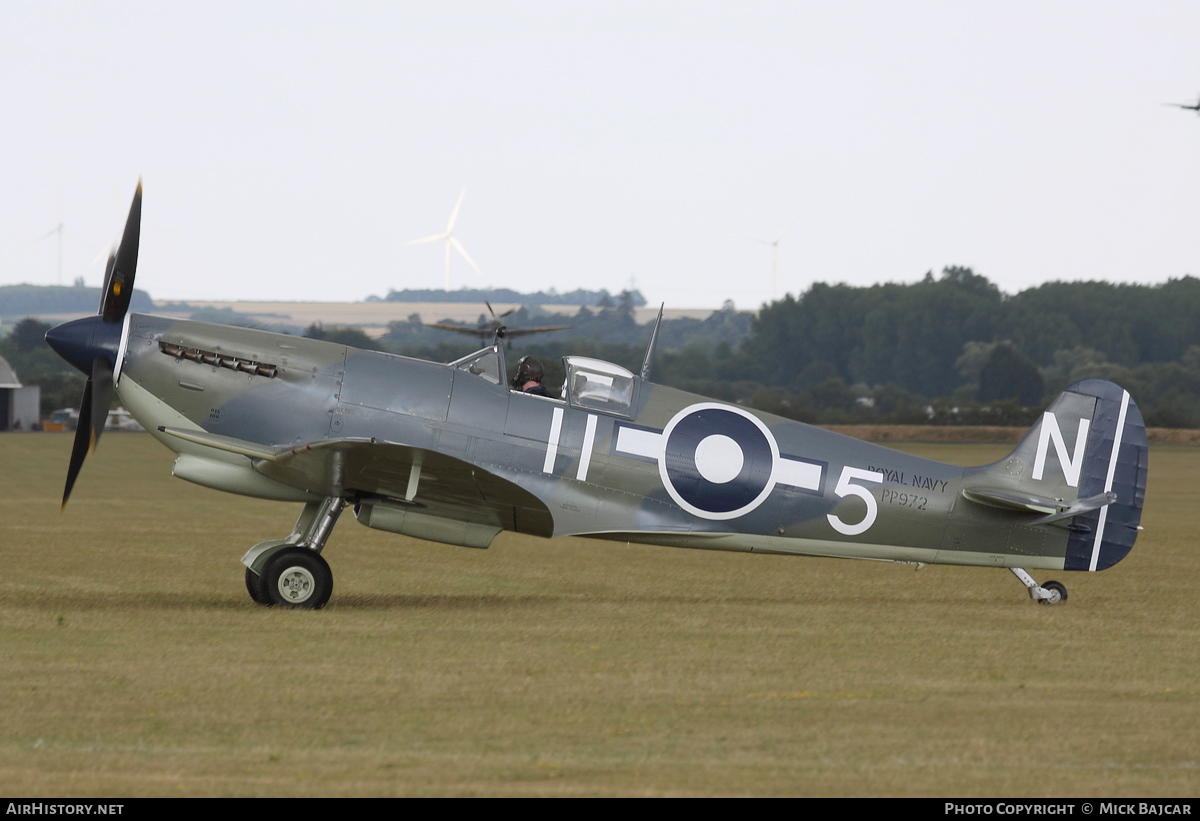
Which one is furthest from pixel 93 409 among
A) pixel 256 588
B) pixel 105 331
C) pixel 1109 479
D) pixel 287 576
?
pixel 1109 479

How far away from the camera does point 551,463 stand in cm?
1009

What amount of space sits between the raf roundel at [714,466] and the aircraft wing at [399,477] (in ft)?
3.56

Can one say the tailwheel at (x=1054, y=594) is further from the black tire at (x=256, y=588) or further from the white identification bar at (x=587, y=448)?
the black tire at (x=256, y=588)

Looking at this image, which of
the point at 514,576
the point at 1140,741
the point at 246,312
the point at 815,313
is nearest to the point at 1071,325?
the point at 815,313

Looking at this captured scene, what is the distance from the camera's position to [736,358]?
8100 centimetres

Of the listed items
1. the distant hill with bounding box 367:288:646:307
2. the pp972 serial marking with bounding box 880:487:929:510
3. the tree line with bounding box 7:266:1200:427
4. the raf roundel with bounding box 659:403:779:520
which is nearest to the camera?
the raf roundel with bounding box 659:403:779:520

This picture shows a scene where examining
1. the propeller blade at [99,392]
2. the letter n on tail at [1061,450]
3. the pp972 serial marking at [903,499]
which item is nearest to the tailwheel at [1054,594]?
the letter n on tail at [1061,450]

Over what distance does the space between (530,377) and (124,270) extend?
3148mm

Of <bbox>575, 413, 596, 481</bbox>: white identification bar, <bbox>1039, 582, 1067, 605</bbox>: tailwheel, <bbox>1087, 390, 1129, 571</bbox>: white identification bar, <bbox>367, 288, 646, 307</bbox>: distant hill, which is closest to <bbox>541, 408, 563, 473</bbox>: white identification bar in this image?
<bbox>575, 413, 596, 481</bbox>: white identification bar

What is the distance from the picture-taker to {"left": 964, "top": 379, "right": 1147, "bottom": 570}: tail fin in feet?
35.0

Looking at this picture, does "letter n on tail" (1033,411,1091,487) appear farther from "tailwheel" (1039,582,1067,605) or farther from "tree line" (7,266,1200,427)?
"tree line" (7,266,1200,427)

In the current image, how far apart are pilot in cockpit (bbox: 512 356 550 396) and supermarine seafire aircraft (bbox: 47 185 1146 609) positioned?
9 centimetres

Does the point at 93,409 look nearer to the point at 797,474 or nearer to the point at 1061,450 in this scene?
the point at 797,474

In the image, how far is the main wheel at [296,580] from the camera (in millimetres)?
9703
